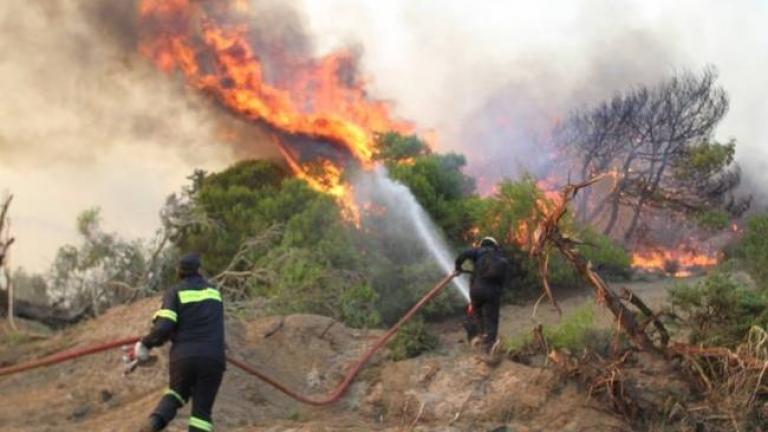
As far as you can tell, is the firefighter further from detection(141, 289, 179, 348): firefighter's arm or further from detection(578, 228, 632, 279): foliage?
detection(578, 228, 632, 279): foliage

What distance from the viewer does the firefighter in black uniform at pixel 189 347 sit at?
7820 mm

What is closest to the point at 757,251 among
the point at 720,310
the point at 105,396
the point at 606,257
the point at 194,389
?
the point at 606,257

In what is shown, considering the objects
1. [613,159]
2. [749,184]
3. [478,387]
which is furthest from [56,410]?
[749,184]

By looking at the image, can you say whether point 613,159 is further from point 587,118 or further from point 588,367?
point 588,367

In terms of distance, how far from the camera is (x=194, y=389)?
26.2ft

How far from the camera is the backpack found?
475 inches

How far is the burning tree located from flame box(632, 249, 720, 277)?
42.4 inches

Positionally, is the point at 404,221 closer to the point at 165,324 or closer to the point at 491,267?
the point at 491,267

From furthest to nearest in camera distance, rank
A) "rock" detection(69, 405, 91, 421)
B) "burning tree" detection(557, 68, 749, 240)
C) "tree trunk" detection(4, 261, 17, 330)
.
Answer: "burning tree" detection(557, 68, 749, 240), "tree trunk" detection(4, 261, 17, 330), "rock" detection(69, 405, 91, 421)

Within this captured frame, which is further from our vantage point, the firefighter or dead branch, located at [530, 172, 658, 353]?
the firefighter

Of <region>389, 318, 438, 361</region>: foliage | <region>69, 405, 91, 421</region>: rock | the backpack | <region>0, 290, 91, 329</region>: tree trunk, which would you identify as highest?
the backpack

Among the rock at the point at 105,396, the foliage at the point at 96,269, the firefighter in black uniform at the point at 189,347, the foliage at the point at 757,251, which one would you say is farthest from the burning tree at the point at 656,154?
the firefighter in black uniform at the point at 189,347

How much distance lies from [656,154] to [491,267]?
81.4 feet

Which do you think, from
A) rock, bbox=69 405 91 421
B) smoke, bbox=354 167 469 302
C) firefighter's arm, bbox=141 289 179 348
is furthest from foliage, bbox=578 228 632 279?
firefighter's arm, bbox=141 289 179 348
